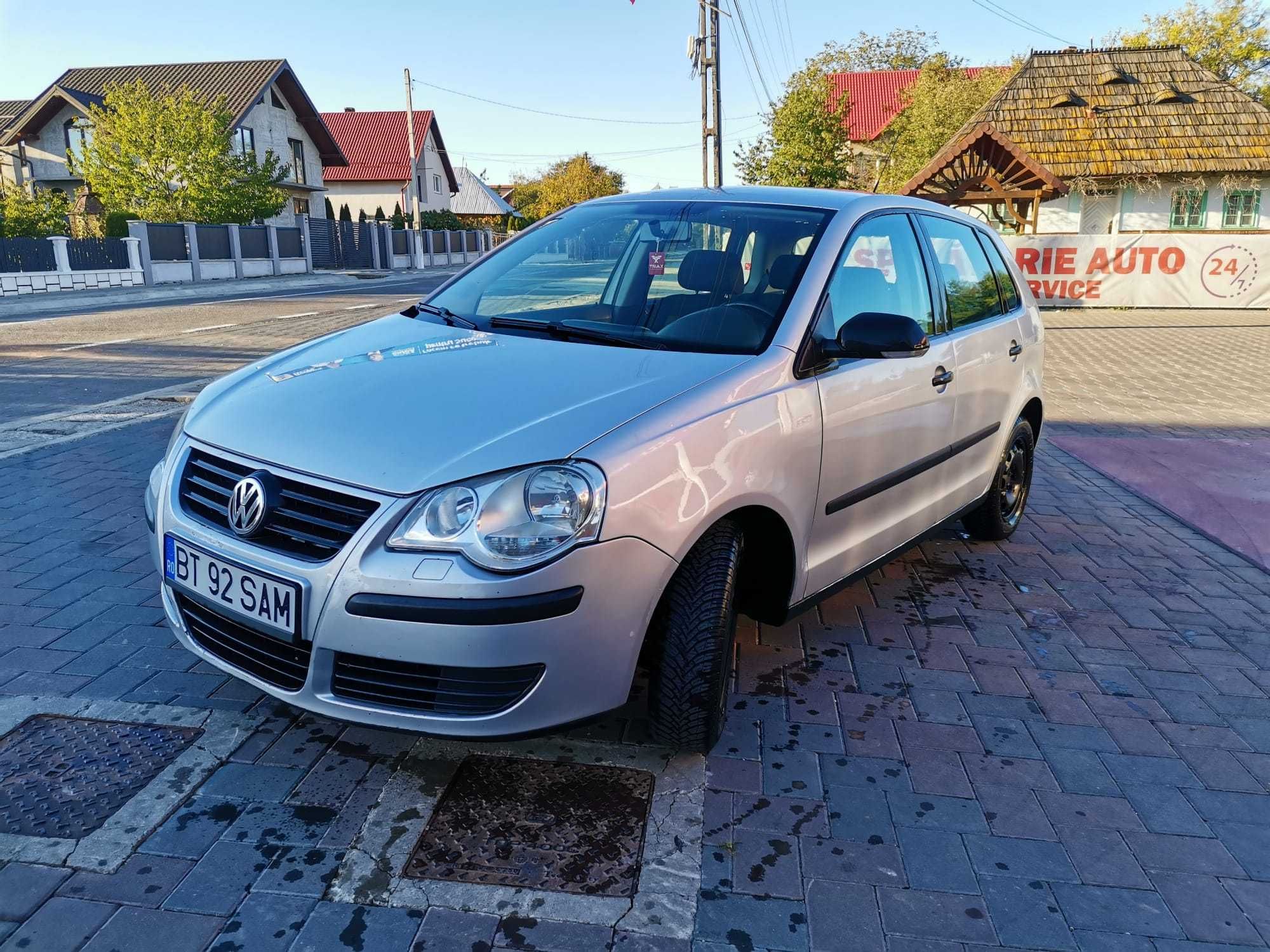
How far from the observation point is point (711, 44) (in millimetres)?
28078

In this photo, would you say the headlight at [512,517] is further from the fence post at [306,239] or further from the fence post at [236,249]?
the fence post at [306,239]

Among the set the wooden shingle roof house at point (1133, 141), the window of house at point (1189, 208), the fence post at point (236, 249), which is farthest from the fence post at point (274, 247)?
the window of house at point (1189, 208)

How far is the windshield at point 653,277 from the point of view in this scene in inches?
129

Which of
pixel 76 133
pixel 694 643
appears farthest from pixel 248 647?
pixel 76 133

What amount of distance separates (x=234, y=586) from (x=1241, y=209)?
30962 millimetres

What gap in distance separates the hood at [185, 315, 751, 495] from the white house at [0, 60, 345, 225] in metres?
39.4

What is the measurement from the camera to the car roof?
376 cm

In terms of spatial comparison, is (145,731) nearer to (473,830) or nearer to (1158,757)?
(473,830)

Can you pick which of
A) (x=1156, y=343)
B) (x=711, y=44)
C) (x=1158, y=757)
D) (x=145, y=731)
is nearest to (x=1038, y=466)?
(x=1158, y=757)

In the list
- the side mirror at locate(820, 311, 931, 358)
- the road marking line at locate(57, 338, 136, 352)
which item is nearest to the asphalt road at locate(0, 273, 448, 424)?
the road marking line at locate(57, 338, 136, 352)

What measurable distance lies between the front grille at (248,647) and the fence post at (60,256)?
24750 millimetres

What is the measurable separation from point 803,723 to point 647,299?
1.57 metres

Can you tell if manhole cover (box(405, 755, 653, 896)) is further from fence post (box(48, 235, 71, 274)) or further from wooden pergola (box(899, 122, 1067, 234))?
fence post (box(48, 235, 71, 274))

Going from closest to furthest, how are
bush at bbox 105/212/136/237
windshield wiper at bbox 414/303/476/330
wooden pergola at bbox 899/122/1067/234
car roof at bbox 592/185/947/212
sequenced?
windshield wiper at bbox 414/303/476/330
car roof at bbox 592/185/947/212
wooden pergola at bbox 899/122/1067/234
bush at bbox 105/212/136/237
